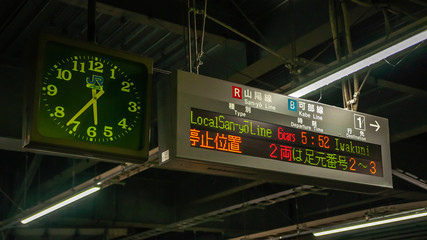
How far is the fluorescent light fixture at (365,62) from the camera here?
466 cm

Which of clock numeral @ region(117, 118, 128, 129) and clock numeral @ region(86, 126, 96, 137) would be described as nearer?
clock numeral @ region(86, 126, 96, 137)

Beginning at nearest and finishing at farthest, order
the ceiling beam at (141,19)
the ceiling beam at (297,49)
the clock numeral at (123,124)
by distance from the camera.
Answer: the clock numeral at (123,124) → the ceiling beam at (141,19) → the ceiling beam at (297,49)

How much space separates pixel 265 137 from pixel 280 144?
0.50 feet

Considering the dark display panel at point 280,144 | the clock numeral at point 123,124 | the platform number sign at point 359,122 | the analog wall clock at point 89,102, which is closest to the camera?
the analog wall clock at point 89,102

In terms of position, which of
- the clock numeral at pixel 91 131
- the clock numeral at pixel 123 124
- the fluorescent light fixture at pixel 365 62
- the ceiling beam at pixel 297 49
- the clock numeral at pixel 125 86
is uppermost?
the ceiling beam at pixel 297 49

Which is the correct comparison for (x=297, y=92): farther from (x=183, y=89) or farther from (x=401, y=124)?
(x=401, y=124)

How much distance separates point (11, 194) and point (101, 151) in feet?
31.7

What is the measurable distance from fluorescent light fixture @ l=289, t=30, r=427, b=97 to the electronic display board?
Result: 0.59ft

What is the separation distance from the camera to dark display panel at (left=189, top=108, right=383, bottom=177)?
4980 millimetres

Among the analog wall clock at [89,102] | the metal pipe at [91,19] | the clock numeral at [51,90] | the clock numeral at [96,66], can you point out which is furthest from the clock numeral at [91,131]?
the metal pipe at [91,19]

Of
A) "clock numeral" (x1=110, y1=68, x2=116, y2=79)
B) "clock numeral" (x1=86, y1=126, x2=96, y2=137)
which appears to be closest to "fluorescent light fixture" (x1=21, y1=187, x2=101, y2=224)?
"clock numeral" (x1=110, y1=68, x2=116, y2=79)

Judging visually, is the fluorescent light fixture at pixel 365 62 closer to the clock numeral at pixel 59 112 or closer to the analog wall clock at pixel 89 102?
the analog wall clock at pixel 89 102

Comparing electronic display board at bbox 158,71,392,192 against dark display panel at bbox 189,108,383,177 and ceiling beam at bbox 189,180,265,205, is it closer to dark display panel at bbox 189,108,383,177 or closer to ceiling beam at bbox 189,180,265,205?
Answer: dark display panel at bbox 189,108,383,177

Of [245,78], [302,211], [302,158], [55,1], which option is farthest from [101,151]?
[302,211]
